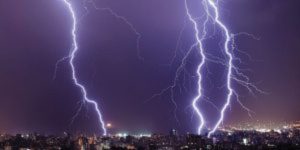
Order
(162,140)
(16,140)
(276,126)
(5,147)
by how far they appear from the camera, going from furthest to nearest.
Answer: (276,126)
(162,140)
(16,140)
(5,147)

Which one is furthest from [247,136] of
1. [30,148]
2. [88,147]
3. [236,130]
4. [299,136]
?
[30,148]

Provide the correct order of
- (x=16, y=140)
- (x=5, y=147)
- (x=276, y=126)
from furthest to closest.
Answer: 1. (x=276, y=126)
2. (x=16, y=140)
3. (x=5, y=147)

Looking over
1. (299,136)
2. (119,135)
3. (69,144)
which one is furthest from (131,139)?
(299,136)

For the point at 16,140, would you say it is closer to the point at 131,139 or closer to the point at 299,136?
the point at 131,139

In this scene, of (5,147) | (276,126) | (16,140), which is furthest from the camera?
(276,126)

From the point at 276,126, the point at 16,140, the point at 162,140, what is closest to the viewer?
the point at 16,140

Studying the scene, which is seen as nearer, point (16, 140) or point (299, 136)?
point (16, 140)

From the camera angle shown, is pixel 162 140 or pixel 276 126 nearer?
pixel 162 140

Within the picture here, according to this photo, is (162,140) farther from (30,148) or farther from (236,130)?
(30,148)

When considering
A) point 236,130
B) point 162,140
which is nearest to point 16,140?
point 162,140
